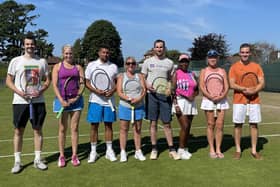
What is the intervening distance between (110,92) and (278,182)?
319 cm

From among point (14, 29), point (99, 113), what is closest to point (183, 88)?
point (99, 113)

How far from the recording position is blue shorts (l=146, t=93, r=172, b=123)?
705cm

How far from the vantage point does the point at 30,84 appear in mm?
6312

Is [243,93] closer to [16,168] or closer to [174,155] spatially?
[174,155]

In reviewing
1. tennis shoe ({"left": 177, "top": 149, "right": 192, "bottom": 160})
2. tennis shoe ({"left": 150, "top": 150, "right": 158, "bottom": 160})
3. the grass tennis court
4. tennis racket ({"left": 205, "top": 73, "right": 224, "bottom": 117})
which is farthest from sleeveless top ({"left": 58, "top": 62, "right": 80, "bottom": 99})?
tennis racket ({"left": 205, "top": 73, "right": 224, "bottom": 117})

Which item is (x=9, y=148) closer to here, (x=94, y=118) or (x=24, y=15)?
(x=94, y=118)

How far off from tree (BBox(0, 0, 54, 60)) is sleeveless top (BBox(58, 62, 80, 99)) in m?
84.8

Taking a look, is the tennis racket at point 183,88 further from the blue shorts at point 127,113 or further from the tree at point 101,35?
the tree at point 101,35

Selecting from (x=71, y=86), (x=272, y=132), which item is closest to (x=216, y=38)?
(x=272, y=132)

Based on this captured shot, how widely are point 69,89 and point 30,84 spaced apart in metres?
0.65

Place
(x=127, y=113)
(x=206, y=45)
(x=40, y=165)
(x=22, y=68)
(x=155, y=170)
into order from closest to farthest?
(x=22, y=68), (x=155, y=170), (x=40, y=165), (x=127, y=113), (x=206, y=45)

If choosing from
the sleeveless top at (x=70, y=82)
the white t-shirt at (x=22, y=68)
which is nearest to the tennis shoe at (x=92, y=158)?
the sleeveless top at (x=70, y=82)

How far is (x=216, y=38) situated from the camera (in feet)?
218

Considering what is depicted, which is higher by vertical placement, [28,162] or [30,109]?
[30,109]
